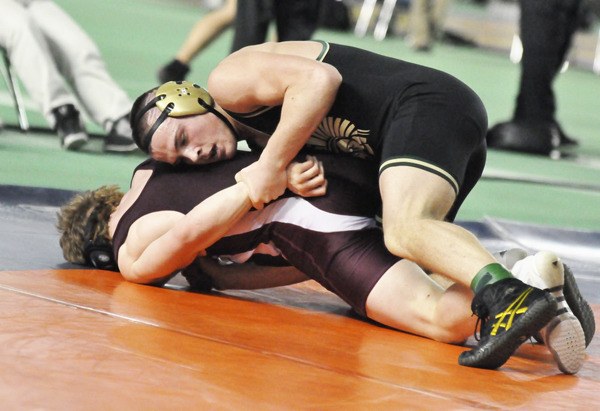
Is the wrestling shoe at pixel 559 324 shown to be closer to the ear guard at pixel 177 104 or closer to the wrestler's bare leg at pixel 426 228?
the wrestler's bare leg at pixel 426 228

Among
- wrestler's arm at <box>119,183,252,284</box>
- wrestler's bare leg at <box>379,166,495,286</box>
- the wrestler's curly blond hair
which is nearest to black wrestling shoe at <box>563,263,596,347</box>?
wrestler's bare leg at <box>379,166,495,286</box>

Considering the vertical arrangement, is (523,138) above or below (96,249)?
below

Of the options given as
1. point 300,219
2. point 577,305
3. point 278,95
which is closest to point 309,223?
point 300,219

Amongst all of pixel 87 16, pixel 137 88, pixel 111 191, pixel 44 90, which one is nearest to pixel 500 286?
pixel 111 191

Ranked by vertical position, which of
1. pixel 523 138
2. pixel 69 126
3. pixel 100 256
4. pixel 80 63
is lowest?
pixel 523 138

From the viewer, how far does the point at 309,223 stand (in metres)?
3.93

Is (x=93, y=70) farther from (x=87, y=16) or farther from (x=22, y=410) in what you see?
(x=87, y=16)

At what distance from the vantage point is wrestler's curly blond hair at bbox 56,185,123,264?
4176mm

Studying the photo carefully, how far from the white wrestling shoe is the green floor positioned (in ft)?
8.35

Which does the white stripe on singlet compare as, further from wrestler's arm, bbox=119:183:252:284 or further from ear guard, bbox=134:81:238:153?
ear guard, bbox=134:81:238:153

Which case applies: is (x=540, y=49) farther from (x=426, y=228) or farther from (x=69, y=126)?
(x=426, y=228)

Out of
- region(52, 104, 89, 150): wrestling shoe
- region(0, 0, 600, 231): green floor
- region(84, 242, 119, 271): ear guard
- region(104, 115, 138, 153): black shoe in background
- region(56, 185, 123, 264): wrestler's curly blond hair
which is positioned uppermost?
region(56, 185, 123, 264): wrestler's curly blond hair

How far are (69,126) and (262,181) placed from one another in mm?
3185

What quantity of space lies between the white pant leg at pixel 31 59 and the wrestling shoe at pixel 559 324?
3.92 m
